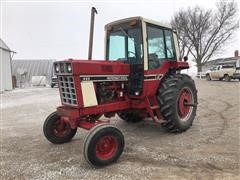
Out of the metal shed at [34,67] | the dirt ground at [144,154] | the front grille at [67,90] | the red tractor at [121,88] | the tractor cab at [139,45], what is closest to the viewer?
the dirt ground at [144,154]

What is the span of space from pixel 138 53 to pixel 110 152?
231cm

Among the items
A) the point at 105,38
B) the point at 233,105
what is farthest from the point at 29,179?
the point at 233,105

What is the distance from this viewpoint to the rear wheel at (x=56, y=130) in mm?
6660

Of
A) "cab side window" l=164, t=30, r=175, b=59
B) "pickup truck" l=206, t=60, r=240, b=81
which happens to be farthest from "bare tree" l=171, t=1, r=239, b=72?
"cab side window" l=164, t=30, r=175, b=59

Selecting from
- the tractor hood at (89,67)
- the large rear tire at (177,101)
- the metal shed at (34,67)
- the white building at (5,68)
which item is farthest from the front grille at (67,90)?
the metal shed at (34,67)

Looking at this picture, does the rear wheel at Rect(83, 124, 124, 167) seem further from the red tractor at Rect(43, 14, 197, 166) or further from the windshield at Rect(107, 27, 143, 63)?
the windshield at Rect(107, 27, 143, 63)

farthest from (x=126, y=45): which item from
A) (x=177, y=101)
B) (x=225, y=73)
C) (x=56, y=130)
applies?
(x=225, y=73)

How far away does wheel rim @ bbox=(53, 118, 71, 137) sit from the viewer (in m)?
6.78

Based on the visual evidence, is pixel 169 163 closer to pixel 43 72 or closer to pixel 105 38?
pixel 105 38

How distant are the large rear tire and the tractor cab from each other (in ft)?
1.54

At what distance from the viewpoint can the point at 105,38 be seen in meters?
7.52

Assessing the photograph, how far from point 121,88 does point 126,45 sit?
3.30 feet

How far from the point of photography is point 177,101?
23.2ft

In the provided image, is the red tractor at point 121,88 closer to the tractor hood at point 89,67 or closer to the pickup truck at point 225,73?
the tractor hood at point 89,67
